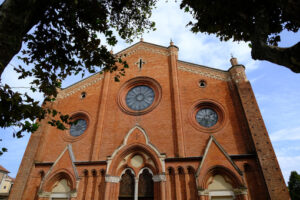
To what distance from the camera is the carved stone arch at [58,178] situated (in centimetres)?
1312

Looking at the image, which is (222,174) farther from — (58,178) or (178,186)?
(58,178)

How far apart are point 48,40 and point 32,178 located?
11.2m

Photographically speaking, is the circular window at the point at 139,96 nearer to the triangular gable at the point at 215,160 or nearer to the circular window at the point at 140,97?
the circular window at the point at 140,97

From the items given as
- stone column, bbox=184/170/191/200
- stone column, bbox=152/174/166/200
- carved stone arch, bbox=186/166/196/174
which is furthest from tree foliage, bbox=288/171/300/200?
stone column, bbox=152/174/166/200

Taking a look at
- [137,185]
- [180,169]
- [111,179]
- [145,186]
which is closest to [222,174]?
[180,169]

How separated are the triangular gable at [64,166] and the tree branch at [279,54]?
495 inches

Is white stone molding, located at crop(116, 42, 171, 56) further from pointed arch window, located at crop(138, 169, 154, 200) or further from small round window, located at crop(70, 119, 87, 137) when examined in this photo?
pointed arch window, located at crop(138, 169, 154, 200)

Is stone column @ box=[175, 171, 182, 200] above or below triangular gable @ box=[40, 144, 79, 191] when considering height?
below

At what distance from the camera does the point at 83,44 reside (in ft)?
24.3

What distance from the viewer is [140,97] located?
16.4 m

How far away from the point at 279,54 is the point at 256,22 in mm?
1604

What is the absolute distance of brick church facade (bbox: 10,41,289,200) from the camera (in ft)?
37.2

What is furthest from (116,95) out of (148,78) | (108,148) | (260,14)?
(260,14)

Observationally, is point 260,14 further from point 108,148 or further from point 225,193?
point 108,148
